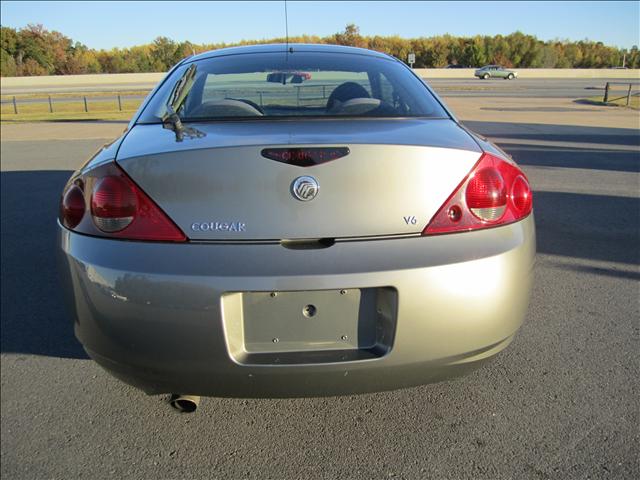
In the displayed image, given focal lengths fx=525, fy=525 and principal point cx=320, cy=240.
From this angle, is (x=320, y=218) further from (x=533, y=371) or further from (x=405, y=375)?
(x=533, y=371)

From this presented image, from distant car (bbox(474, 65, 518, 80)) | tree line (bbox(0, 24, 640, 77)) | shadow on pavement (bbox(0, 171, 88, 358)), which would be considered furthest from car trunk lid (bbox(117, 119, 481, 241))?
distant car (bbox(474, 65, 518, 80))

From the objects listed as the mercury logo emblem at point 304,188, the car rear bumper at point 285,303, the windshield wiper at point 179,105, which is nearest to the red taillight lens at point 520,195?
the car rear bumper at point 285,303

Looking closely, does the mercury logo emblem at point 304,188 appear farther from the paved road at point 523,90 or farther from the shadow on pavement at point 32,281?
the paved road at point 523,90

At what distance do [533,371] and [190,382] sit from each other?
175cm

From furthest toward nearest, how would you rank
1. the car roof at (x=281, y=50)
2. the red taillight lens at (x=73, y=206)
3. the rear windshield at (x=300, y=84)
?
the car roof at (x=281, y=50) < the rear windshield at (x=300, y=84) < the red taillight lens at (x=73, y=206)

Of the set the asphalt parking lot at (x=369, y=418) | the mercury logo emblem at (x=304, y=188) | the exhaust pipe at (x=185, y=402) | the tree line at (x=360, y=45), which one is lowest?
the asphalt parking lot at (x=369, y=418)

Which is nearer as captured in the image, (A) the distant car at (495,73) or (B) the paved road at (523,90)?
(B) the paved road at (523,90)

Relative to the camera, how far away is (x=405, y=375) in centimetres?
186

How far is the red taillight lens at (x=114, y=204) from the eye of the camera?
1.83 metres

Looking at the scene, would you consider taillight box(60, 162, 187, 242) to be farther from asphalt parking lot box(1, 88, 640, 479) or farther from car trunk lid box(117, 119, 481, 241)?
asphalt parking lot box(1, 88, 640, 479)

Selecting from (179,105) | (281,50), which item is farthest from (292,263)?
(281,50)

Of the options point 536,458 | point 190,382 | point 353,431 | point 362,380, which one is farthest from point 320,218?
point 536,458

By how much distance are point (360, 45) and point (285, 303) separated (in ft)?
177

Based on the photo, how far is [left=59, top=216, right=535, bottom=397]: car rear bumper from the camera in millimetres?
1710
